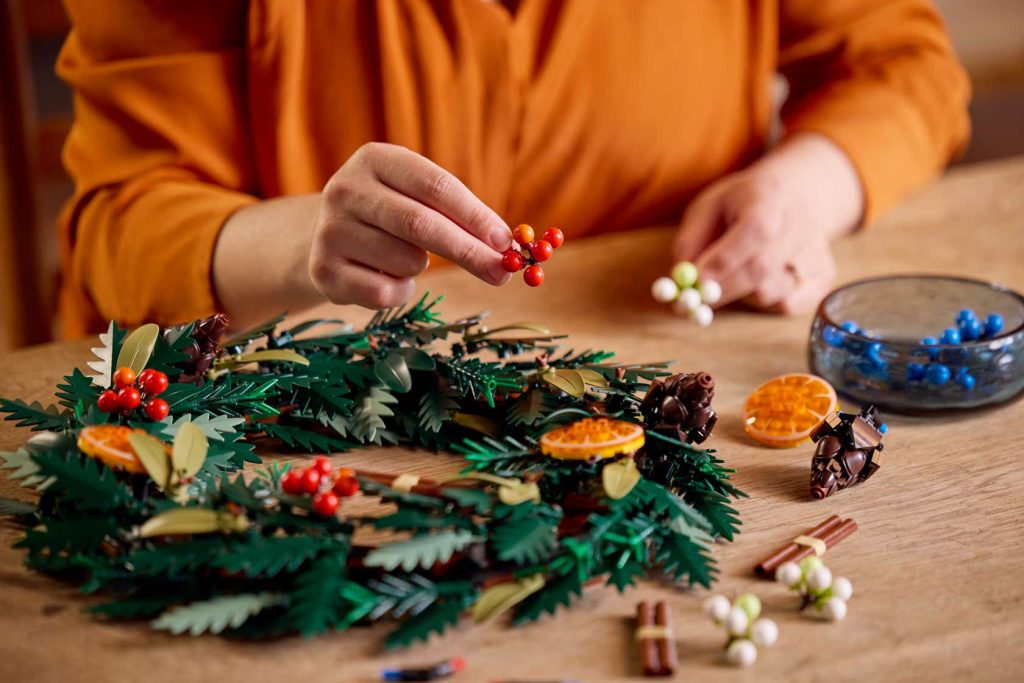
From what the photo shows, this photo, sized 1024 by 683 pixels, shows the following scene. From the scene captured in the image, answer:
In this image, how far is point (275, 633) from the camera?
0.48 meters

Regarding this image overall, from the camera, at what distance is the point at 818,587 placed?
51 cm

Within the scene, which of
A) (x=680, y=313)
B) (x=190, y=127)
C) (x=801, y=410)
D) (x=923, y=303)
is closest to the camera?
(x=801, y=410)

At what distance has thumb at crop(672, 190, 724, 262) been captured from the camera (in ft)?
3.43

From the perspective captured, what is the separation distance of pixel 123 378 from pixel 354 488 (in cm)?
19

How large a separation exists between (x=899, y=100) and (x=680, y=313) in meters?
0.53

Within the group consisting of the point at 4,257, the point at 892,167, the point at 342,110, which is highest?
the point at 342,110

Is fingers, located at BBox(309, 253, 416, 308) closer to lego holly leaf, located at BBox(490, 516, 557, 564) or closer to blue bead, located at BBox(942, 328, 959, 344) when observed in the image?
lego holly leaf, located at BBox(490, 516, 557, 564)

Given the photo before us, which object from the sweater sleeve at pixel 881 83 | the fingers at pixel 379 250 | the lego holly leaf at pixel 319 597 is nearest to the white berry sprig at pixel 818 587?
the lego holly leaf at pixel 319 597

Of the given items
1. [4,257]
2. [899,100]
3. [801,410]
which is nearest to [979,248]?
[899,100]

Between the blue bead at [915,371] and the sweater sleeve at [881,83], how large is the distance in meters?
0.48

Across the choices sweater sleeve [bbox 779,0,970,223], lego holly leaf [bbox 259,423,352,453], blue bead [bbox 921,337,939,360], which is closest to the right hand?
lego holly leaf [bbox 259,423,352,453]

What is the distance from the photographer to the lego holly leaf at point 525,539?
0.50m

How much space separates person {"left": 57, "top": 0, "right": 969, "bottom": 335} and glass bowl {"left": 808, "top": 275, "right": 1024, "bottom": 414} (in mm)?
136

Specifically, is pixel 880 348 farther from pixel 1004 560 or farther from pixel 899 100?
pixel 899 100
